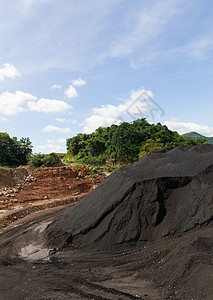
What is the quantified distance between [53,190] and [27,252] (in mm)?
7566

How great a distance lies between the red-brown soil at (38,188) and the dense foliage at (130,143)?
716 centimetres

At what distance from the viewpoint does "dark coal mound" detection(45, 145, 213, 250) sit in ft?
18.1

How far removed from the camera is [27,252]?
5.99m

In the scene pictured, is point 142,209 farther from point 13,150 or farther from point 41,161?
point 13,150

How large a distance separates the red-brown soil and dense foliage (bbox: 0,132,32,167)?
782cm

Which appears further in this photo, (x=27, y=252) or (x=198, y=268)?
(x=27, y=252)

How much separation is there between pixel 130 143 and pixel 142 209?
1824cm

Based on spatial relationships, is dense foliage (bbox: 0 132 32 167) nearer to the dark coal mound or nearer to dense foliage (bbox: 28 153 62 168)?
dense foliage (bbox: 28 153 62 168)

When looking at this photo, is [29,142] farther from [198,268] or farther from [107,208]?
[198,268]

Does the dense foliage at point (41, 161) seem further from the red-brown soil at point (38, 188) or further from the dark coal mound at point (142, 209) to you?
the dark coal mound at point (142, 209)

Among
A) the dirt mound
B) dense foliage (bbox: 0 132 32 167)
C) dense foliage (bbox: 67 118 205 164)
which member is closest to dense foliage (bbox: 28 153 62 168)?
the dirt mound

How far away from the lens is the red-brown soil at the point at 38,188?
1047 centimetres

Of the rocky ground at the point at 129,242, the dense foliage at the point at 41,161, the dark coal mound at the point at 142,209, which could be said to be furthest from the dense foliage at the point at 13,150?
the dark coal mound at the point at 142,209

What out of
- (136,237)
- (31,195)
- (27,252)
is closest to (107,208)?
(136,237)
